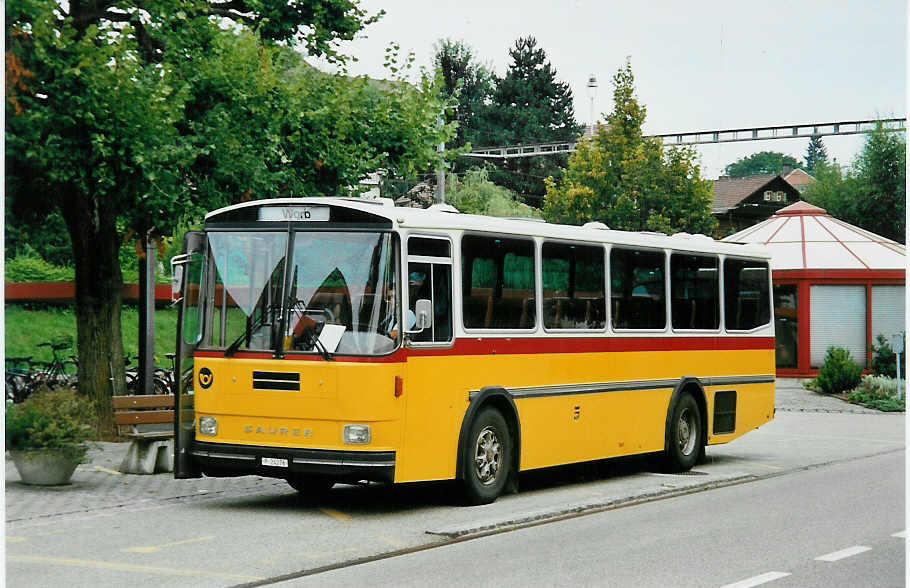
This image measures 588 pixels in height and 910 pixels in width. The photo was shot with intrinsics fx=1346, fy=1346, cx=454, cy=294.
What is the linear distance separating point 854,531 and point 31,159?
9983 mm

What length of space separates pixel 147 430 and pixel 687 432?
6.60 meters

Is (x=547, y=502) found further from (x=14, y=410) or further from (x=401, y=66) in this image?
(x=401, y=66)

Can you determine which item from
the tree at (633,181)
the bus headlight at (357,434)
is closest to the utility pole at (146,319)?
the bus headlight at (357,434)

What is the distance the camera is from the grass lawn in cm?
2850

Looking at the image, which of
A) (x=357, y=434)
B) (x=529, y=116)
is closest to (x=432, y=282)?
(x=357, y=434)

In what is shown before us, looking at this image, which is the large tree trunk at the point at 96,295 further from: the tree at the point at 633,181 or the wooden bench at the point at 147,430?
the tree at the point at 633,181

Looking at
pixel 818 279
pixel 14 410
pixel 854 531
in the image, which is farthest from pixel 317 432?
pixel 818 279

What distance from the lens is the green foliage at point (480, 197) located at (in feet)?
204

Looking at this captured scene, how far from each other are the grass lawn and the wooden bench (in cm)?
1306

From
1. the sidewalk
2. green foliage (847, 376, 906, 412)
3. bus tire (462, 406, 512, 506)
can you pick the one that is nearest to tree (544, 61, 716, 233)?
green foliage (847, 376, 906, 412)

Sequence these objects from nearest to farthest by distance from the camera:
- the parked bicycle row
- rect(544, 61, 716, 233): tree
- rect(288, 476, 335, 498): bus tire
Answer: rect(288, 476, 335, 498): bus tire, the parked bicycle row, rect(544, 61, 716, 233): tree

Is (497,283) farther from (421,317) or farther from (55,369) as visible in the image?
(55,369)

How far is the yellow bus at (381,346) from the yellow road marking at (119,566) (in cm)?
262

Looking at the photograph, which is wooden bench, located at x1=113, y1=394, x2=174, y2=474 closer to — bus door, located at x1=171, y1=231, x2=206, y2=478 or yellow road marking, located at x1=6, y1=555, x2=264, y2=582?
bus door, located at x1=171, y1=231, x2=206, y2=478
